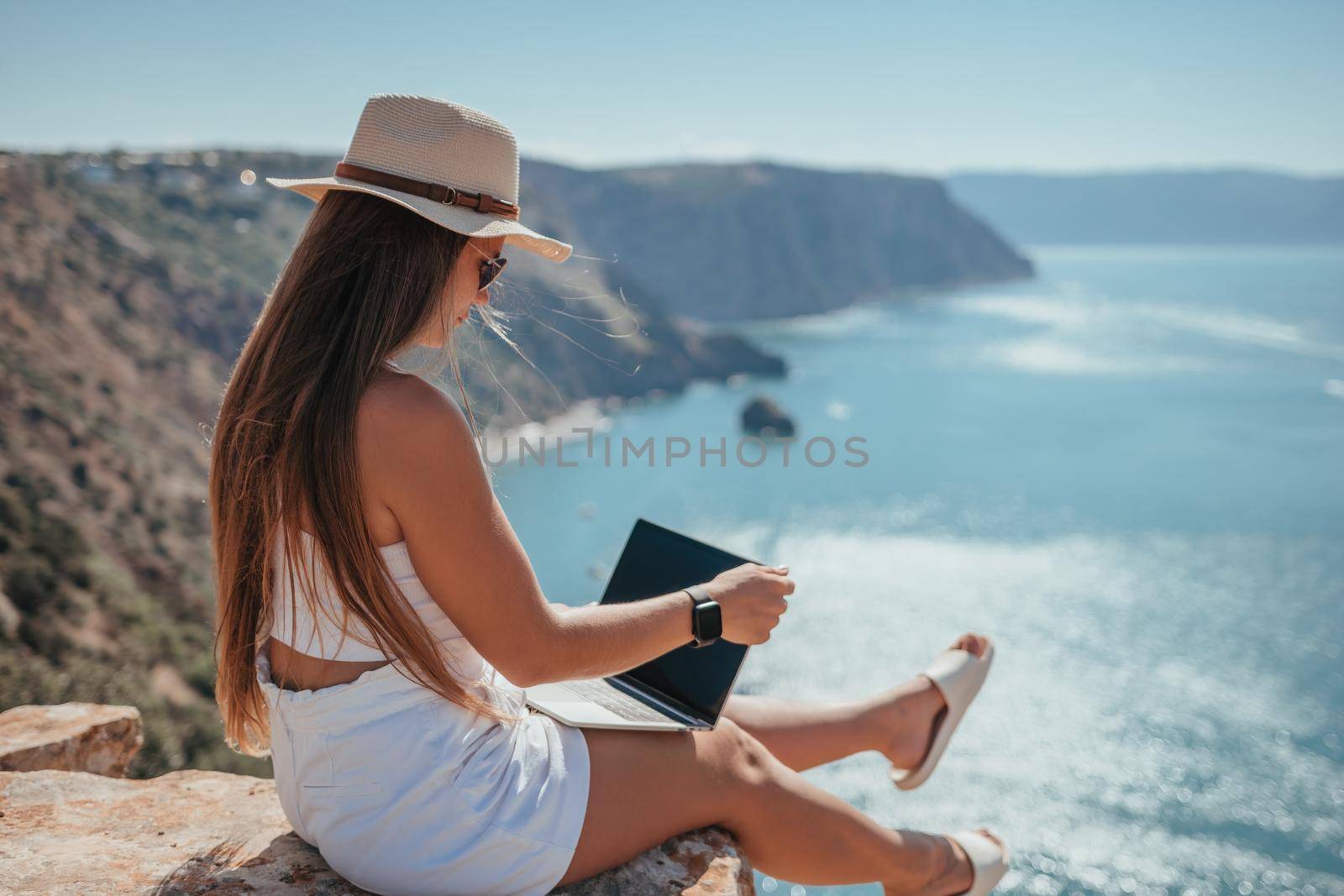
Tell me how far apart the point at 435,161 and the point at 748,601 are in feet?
2.78

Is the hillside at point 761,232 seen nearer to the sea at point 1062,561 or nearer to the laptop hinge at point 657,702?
the sea at point 1062,561

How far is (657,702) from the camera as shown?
1.82 metres

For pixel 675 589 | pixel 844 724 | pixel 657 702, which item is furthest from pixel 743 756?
pixel 844 724

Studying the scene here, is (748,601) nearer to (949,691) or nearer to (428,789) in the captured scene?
(428,789)

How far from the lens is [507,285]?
162cm

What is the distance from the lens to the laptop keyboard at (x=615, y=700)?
1714 mm

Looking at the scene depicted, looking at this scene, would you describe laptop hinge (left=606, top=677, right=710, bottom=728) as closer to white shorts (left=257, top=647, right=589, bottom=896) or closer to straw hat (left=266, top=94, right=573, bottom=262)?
white shorts (left=257, top=647, right=589, bottom=896)

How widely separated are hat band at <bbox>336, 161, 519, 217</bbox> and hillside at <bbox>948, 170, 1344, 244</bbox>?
18435 cm

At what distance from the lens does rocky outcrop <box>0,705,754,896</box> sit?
1617 millimetres

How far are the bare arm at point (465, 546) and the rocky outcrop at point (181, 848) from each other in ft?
1.49

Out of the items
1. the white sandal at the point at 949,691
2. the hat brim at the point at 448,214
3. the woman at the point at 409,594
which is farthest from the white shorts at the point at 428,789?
the white sandal at the point at 949,691

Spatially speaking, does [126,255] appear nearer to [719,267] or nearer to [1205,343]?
[719,267]

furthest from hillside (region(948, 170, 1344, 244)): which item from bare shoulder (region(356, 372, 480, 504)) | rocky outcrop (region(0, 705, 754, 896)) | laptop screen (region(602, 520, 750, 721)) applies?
bare shoulder (region(356, 372, 480, 504))

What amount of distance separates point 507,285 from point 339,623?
0.61m
